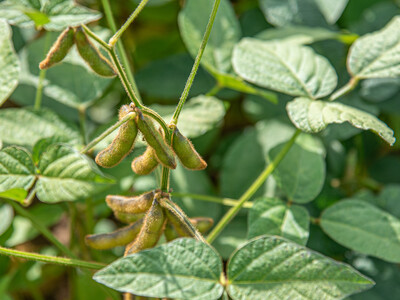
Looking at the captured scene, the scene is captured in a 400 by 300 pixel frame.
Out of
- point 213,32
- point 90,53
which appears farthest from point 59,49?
point 213,32

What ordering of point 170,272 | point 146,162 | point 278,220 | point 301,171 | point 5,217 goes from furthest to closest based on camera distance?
point 5,217
point 301,171
point 278,220
point 146,162
point 170,272

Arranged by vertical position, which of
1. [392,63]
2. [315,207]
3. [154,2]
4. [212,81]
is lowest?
[315,207]

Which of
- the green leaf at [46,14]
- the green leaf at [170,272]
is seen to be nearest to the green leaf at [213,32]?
the green leaf at [46,14]

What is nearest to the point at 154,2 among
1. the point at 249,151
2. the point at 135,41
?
the point at 135,41

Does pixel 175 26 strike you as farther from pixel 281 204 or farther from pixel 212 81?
pixel 281 204

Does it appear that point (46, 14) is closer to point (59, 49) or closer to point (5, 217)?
point (59, 49)

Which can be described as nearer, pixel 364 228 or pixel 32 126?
pixel 364 228

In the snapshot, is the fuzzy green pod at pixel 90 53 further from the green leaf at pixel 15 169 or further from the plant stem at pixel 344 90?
the plant stem at pixel 344 90
